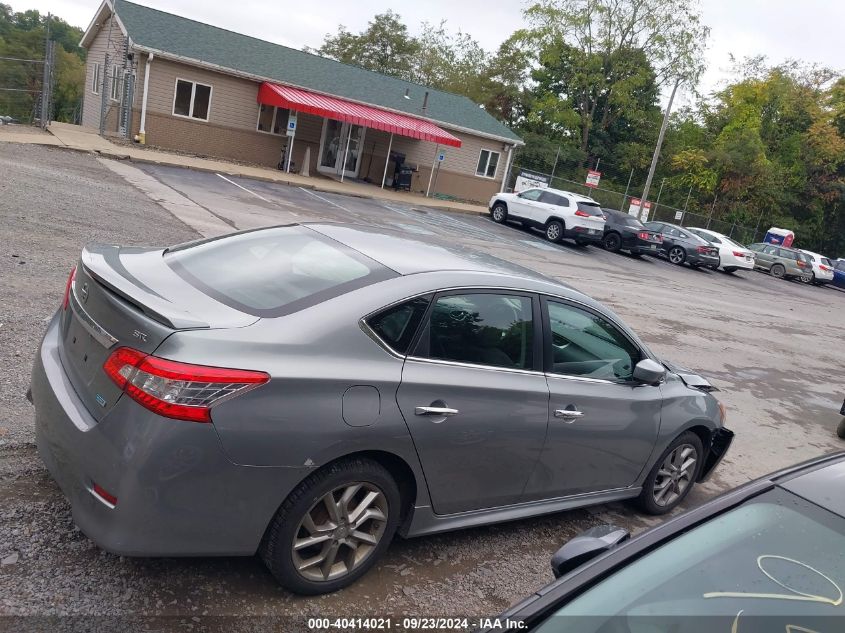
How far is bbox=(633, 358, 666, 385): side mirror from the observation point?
4.12 m

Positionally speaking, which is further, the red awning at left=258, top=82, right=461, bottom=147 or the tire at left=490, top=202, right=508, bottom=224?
the tire at left=490, top=202, right=508, bottom=224

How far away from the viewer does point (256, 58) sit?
25.8 m

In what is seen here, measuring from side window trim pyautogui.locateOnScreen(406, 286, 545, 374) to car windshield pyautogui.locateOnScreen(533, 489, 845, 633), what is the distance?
1399 millimetres

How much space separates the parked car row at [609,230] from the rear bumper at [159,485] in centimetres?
2143

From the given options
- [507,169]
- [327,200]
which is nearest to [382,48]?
[507,169]

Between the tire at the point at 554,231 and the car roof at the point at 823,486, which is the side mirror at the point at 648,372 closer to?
the car roof at the point at 823,486

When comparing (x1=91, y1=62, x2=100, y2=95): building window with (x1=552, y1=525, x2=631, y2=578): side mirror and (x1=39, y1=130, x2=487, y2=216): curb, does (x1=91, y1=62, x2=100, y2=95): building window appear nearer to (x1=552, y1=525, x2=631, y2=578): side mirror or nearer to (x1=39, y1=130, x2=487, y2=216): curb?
(x1=39, y1=130, x2=487, y2=216): curb

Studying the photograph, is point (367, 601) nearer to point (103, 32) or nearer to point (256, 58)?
point (256, 58)

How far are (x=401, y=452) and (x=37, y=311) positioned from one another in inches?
167

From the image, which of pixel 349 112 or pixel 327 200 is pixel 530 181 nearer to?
pixel 349 112

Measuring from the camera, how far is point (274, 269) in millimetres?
3465

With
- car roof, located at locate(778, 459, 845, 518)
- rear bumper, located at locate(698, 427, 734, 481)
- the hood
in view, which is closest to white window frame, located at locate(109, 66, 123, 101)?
the hood

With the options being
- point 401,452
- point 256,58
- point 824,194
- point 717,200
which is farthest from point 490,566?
point 824,194

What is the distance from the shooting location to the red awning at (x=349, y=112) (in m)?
24.0
